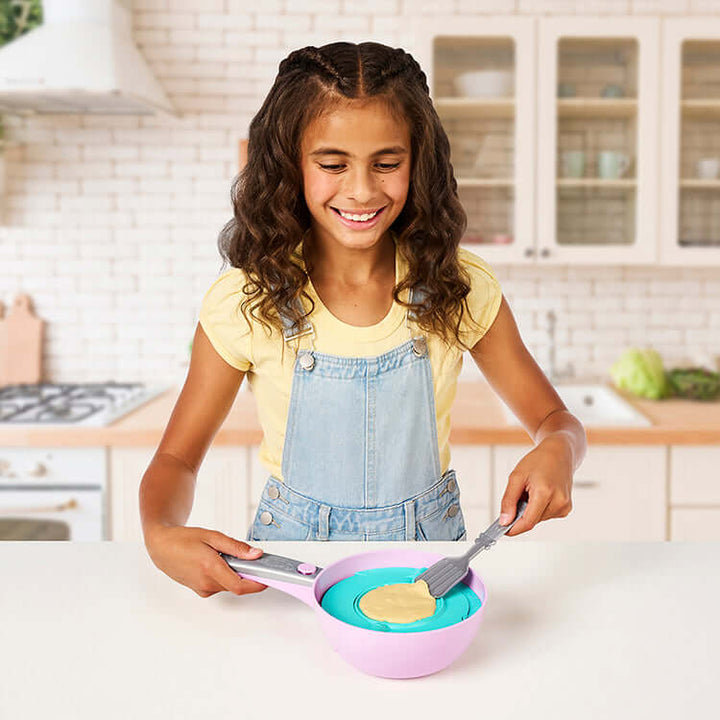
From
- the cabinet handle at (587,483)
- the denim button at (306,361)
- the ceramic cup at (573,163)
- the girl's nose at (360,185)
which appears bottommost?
the cabinet handle at (587,483)

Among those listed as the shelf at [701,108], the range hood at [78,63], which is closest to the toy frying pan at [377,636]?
the range hood at [78,63]

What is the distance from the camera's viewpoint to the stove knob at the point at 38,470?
2275mm

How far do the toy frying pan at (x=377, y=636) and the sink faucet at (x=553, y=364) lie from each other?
2144 mm

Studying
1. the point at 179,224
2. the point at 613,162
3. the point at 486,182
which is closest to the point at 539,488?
the point at 486,182

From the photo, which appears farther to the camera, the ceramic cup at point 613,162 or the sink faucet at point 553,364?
the sink faucet at point 553,364

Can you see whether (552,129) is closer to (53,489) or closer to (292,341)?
(292,341)

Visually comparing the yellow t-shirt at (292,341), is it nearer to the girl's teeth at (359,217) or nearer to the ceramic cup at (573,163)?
the girl's teeth at (359,217)

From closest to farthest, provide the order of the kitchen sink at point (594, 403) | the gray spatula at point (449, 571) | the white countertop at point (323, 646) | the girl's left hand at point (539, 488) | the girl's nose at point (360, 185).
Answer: the white countertop at point (323, 646), the gray spatula at point (449, 571), the girl's left hand at point (539, 488), the girl's nose at point (360, 185), the kitchen sink at point (594, 403)

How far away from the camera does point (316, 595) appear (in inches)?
32.1

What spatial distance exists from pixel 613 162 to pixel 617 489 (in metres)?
1.06

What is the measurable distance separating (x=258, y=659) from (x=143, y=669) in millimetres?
108

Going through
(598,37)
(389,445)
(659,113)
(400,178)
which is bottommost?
(389,445)

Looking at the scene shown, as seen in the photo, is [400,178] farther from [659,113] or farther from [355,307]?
[659,113]

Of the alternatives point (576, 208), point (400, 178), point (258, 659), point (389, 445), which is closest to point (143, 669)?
point (258, 659)
